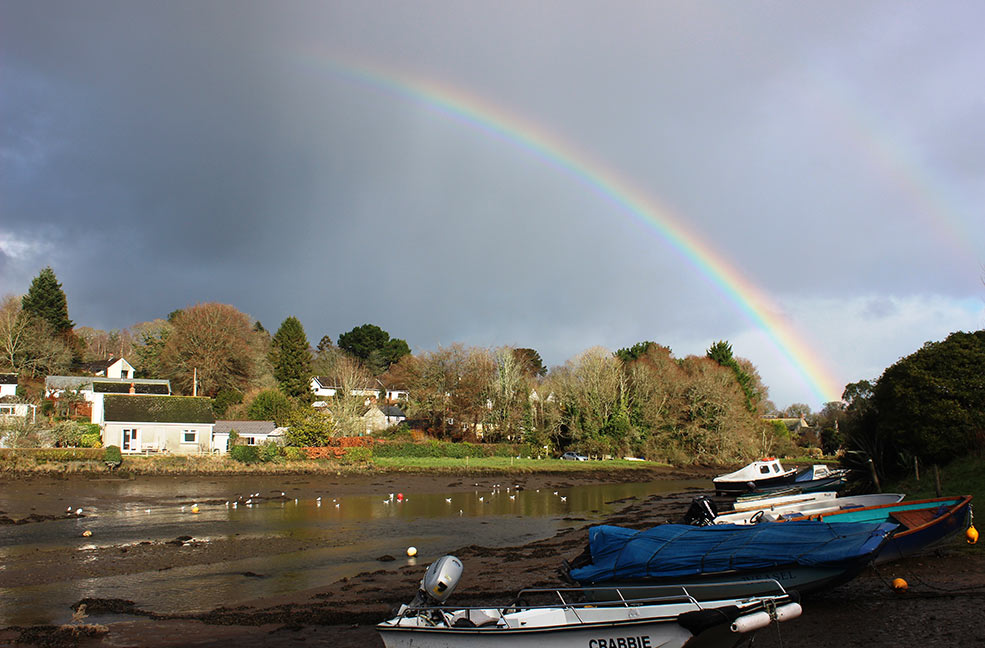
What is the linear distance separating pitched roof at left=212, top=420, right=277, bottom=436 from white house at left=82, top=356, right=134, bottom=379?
41.0 metres

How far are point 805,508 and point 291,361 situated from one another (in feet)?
248

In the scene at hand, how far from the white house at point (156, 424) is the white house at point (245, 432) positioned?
4.35ft

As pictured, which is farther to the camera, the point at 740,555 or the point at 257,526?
the point at 257,526

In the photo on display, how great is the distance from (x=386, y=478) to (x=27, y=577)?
34.0m

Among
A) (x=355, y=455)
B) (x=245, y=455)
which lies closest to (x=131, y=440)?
(x=245, y=455)

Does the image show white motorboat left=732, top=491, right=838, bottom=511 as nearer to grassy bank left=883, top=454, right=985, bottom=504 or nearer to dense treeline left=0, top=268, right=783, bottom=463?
grassy bank left=883, top=454, right=985, bottom=504

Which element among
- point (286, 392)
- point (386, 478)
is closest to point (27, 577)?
point (386, 478)

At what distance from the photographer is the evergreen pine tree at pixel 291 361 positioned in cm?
8762

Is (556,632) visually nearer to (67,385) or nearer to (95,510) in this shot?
(95,510)

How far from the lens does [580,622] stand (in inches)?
415

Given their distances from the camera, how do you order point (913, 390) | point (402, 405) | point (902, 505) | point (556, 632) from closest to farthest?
point (556, 632) → point (902, 505) → point (913, 390) → point (402, 405)

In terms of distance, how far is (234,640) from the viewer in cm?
1339

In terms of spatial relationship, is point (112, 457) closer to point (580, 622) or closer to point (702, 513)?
point (702, 513)

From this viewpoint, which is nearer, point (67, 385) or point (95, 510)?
point (95, 510)
